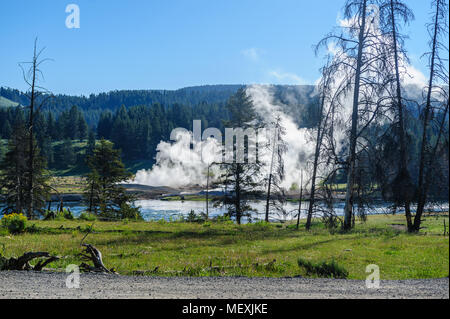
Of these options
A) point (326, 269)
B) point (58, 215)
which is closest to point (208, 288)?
Result: point (326, 269)

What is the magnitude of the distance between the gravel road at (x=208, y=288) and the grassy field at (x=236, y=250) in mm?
826

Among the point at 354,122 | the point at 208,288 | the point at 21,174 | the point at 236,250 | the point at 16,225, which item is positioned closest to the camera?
the point at 208,288

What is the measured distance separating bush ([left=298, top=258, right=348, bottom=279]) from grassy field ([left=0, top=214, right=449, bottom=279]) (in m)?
0.14

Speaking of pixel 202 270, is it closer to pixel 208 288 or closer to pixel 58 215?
Result: pixel 208 288

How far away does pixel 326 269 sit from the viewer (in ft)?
27.8

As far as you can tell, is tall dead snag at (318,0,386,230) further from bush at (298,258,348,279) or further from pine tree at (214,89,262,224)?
pine tree at (214,89,262,224)

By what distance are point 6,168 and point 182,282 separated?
37683 mm

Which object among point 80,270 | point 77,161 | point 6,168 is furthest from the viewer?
point 77,161

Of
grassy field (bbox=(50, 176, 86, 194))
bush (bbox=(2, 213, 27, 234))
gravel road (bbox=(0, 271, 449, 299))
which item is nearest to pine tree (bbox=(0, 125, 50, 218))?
bush (bbox=(2, 213, 27, 234))

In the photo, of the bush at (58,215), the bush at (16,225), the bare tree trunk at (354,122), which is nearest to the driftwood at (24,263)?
the bush at (16,225)

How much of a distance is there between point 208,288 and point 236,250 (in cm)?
473

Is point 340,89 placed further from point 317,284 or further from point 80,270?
point 80,270

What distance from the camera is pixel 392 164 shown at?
1403cm
